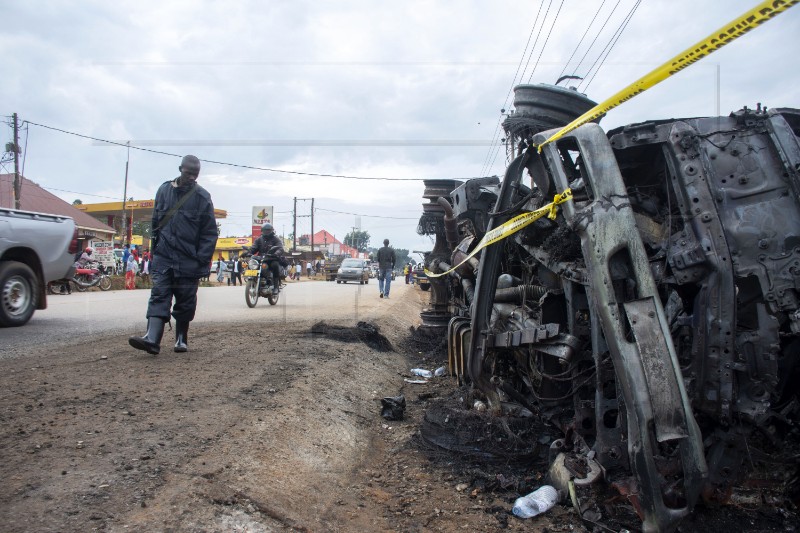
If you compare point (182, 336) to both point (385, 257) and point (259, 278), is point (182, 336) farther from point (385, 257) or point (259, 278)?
point (385, 257)

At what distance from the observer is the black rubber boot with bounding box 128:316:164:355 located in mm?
4750

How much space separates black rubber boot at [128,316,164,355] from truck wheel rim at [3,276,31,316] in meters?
2.98

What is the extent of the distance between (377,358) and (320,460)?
11.9 ft

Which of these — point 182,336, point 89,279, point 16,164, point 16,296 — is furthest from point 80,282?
point 182,336

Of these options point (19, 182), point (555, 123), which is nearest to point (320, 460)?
point (555, 123)

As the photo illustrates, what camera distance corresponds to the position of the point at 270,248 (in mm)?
11742

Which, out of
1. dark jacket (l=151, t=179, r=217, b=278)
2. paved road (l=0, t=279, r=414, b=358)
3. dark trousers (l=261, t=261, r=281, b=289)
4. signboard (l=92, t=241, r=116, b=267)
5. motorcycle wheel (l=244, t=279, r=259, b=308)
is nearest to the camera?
dark jacket (l=151, t=179, r=217, b=278)

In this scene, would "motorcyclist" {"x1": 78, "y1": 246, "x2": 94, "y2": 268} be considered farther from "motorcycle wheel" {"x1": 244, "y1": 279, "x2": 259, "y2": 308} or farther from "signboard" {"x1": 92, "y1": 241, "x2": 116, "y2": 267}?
"motorcycle wheel" {"x1": 244, "y1": 279, "x2": 259, "y2": 308}

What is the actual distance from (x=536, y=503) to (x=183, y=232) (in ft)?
12.6

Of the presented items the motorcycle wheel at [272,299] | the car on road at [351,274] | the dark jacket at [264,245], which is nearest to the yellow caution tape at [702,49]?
the dark jacket at [264,245]

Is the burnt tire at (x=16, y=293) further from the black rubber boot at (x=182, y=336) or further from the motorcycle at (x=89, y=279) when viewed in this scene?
the motorcycle at (x=89, y=279)

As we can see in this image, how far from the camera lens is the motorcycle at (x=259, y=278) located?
11.4 metres

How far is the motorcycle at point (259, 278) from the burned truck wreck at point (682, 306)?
9.07 metres

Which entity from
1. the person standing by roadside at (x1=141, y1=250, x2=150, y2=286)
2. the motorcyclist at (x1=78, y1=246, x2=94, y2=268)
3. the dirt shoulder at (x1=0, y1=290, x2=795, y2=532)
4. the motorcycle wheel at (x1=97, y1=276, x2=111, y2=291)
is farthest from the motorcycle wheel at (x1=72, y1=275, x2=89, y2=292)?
the dirt shoulder at (x1=0, y1=290, x2=795, y2=532)
